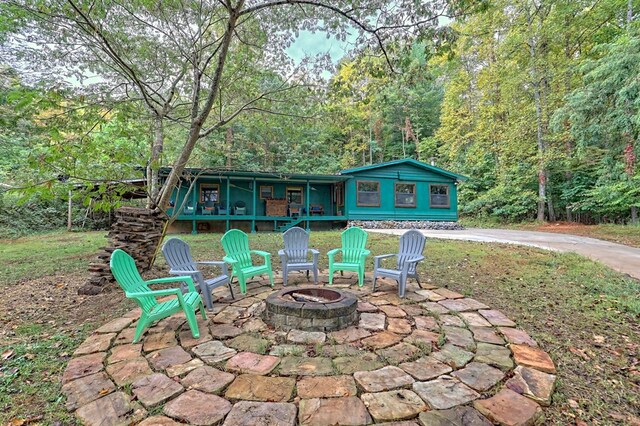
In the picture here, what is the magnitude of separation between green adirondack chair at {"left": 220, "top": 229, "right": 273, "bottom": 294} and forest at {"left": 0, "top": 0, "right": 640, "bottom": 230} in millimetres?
1266

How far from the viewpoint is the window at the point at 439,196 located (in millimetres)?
14297

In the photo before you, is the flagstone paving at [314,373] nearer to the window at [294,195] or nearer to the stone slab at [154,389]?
the stone slab at [154,389]

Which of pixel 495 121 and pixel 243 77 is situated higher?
pixel 495 121

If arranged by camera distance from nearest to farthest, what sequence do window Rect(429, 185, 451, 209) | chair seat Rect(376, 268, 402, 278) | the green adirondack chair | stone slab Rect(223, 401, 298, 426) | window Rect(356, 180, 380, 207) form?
stone slab Rect(223, 401, 298, 426) → chair seat Rect(376, 268, 402, 278) → the green adirondack chair → window Rect(356, 180, 380, 207) → window Rect(429, 185, 451, 209)

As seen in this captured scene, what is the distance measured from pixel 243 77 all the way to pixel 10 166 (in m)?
10.0

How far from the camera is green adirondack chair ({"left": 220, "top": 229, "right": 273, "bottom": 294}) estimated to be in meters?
3.65

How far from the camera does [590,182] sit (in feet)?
46.8

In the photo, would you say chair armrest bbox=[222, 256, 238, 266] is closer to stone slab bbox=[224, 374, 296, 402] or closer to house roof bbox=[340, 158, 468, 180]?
stone slab bbox=[224, 374, 296, 402]

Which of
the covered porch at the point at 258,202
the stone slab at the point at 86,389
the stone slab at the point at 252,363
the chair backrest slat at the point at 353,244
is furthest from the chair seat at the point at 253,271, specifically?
the covered porch at the point at 258,202

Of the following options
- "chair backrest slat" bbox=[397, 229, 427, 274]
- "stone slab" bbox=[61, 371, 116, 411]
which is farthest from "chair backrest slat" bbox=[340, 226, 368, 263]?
"stone slab" bbox=[61, 371, 116, 411]

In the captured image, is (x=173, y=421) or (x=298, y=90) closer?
(x=173, y=421)

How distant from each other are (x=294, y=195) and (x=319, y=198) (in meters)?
1.29

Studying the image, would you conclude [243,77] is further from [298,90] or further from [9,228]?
[9,228]

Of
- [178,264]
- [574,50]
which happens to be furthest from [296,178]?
[574,50]
